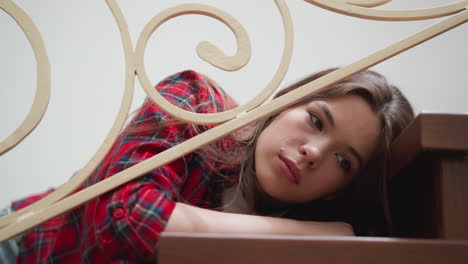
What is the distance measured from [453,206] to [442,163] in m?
0.05

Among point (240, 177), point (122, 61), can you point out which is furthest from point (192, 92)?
point (122, 61)

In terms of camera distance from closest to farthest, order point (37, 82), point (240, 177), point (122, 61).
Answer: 1. point (37, 82)
2. point (240, 177)
3. point (122, 61)

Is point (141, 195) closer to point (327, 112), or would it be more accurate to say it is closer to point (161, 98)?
point (161, 98)

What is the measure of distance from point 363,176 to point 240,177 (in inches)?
10.0

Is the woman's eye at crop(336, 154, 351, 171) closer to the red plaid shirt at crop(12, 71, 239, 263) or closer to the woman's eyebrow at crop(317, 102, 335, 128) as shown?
the woman's eyebrow at crop(317, 102, 335, 128)

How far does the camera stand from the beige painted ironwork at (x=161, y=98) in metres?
0.48

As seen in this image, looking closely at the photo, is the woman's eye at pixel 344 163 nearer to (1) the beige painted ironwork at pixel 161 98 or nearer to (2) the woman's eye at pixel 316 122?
(2) the woman's eye at pixel 316 122

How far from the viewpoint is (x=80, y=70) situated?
1.13 metres

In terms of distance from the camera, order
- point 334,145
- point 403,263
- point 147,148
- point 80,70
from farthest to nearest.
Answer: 1. point 80,70
2. point 334,145
3. point 147,148
4. point 403,263

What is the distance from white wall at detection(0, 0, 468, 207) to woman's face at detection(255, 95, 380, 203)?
0.39 m

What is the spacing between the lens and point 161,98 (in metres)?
0.52

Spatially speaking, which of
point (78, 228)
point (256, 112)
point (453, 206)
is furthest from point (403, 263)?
point (78, 228)

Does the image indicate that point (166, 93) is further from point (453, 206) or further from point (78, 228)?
point (453, 206)

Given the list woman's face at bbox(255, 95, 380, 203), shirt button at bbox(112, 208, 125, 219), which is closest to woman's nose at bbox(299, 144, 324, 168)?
woman's face at bbox(255, 95, 380, 203)
